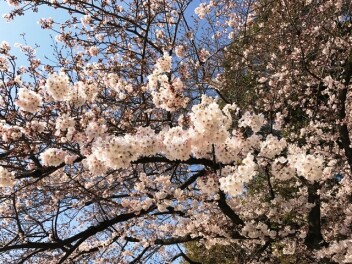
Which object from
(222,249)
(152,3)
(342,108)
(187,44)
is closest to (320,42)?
(342,108)

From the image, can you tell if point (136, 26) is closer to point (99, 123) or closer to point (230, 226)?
point (99, 123)

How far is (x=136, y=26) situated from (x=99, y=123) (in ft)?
10.1

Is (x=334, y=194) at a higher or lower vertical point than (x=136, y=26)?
lower

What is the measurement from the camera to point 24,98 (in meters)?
3.87

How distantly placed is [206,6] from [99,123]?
17.9ft

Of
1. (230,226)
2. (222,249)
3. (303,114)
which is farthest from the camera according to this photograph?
(222,249)

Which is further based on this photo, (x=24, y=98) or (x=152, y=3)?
(x=152, y=3)

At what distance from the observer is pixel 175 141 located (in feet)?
10.5

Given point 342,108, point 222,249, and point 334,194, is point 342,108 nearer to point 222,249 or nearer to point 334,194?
point 334,194

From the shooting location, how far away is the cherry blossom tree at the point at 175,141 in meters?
3.48

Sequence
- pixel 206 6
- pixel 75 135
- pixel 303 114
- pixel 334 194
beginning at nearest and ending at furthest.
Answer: pixel 75 135 < pixel 334 194 < pixel 206 6 < pixel 303 114

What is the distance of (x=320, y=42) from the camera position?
675cm

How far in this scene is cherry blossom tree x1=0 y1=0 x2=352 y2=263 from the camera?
3.48 meters

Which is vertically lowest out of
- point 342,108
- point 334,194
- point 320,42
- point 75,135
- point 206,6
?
point 75,135
